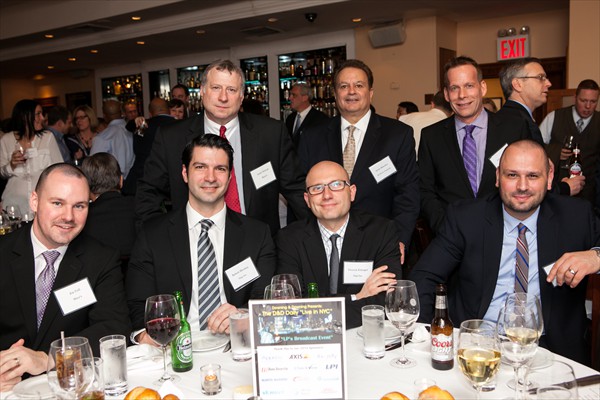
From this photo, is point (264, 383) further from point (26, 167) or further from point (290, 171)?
point (26, 167)

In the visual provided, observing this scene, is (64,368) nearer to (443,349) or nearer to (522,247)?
(443,349)

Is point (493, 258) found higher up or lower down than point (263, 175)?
lower down

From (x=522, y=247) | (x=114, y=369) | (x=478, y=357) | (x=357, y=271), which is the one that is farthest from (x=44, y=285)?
(x=522, y=247)

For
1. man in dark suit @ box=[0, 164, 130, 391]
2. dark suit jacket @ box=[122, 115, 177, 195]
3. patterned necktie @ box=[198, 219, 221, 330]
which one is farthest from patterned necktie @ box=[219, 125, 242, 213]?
dark suit jacket @ box=[122, 115, 177, 195]

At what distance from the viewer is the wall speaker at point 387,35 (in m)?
7.83

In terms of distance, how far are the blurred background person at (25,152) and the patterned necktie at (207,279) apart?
2.92m

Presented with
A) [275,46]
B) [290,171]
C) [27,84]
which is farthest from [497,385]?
[27,84]

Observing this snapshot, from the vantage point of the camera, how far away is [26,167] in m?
4.64

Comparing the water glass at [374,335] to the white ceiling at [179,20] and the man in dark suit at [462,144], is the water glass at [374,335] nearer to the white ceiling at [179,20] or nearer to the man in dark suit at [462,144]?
the man in dark suit at [462,144]

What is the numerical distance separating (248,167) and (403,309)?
144 cm

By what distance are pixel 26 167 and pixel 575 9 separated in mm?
6074

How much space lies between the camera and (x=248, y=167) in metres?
2.83

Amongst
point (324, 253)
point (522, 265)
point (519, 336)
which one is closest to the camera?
point (519, 336)

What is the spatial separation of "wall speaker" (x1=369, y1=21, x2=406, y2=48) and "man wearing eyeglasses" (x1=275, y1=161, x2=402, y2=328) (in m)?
5.93
